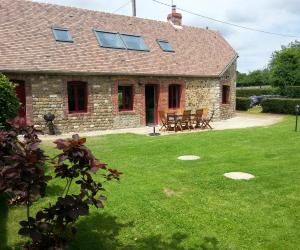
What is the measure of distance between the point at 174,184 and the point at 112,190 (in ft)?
4.28

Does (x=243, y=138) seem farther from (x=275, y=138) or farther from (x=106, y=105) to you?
(x=106, y=105)

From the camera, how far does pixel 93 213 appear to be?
558cm

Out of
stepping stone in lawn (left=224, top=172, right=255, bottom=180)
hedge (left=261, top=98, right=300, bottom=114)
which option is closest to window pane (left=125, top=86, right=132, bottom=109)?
stepping stone in lawn (left=224, top=172, right=255, bottom=180)

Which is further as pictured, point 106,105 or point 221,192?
point 106,105

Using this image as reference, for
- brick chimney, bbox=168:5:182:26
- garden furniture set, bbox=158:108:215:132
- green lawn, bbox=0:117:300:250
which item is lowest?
green lawn, bbox=0:117:300:250

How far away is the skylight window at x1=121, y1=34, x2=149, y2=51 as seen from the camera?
18938 millimetres

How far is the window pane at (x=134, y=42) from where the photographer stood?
1894cm

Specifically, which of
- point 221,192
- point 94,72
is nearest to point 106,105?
point 94,72

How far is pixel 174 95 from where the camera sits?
19.7 meters

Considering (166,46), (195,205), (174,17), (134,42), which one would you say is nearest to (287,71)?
(174,17)

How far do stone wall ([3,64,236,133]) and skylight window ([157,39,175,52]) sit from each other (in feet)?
7.39

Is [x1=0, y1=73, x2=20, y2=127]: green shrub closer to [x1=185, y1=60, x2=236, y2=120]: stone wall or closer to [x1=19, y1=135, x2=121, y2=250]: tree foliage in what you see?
[x1=19, y1=135, x2=121, y2=250]: tree foliage

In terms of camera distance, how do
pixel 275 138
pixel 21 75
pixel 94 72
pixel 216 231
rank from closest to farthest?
pixel 216 231, pixel 275 138, pixel 21 75, pixel 94 72

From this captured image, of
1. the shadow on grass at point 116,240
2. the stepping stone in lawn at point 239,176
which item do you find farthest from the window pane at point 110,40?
the shadow on grass at point 116,240
